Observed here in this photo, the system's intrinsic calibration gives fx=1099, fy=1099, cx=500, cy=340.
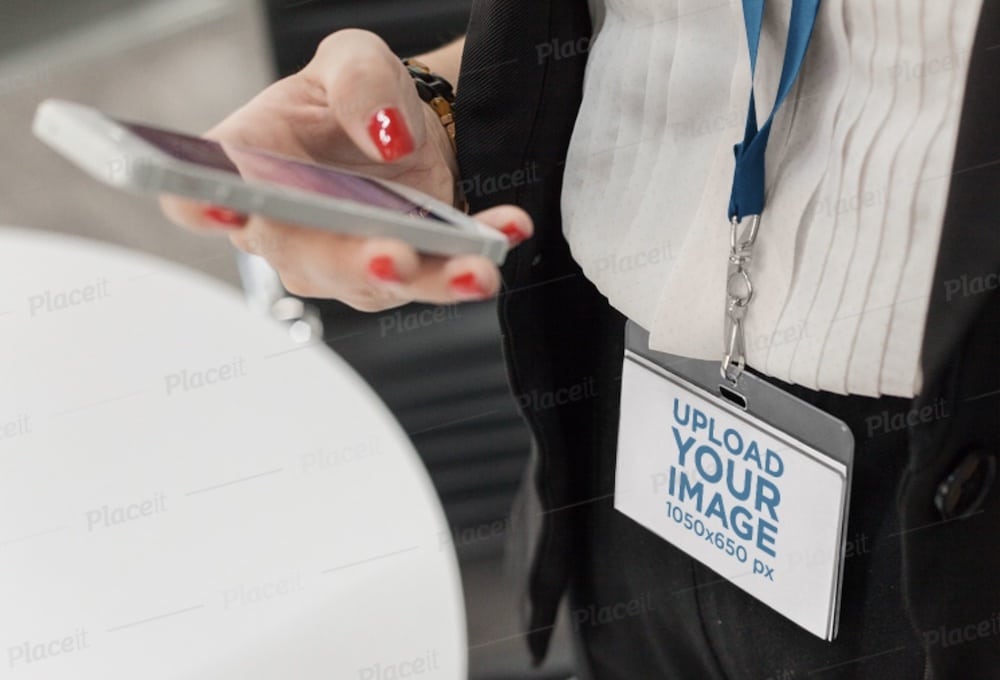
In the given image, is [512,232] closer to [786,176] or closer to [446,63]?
[786,176]

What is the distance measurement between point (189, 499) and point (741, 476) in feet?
2.74

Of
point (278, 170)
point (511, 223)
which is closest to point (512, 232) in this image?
point (511, 223)

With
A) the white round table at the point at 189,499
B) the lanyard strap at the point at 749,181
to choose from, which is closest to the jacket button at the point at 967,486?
the lanyard strap at the point at 749,181

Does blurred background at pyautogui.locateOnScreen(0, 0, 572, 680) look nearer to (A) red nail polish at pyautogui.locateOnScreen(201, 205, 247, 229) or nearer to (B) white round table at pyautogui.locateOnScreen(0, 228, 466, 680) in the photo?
(B) white round table at pyautogui.locateOnScreen(0, 228, 466, 680)

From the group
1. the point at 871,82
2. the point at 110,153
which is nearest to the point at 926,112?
the point at 871,82

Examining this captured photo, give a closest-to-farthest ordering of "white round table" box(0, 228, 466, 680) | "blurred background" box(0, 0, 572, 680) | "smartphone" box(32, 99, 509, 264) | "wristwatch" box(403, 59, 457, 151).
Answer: "smartphone" box(32, 99, 509, 264), "wristwatch" box(403, 59, 457, 151), "white round table" box(0, 228, 466, 680), "blurred background" box(0, 0, 572, 680)

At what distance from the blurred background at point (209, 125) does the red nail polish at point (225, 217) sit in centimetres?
86

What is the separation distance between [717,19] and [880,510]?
295 mm

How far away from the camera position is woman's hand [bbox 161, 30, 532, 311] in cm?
52

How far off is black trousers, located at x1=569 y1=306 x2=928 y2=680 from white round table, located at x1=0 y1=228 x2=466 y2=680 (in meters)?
0.43

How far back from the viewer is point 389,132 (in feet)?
2.12

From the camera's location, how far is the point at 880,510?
618mm

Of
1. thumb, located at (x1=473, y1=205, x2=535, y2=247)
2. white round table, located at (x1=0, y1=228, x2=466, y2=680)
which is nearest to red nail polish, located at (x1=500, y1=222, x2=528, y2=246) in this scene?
thumb, located at (x1=473, y1=205, x2=535, y2=247)

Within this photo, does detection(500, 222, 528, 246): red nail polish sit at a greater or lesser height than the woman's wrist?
lesser
